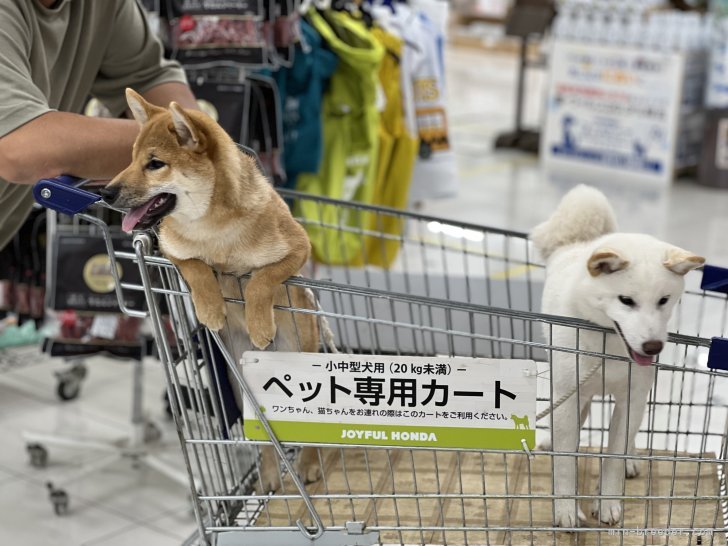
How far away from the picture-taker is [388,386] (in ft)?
6.86

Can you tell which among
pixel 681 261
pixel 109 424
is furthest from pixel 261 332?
pixel 109 424

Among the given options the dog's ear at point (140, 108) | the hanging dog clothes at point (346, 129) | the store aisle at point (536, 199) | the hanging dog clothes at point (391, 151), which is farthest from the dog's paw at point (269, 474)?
the store aisle at point (536, 199)

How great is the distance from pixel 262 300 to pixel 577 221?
0.90 metres

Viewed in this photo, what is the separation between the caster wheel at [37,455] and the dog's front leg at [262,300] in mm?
2066

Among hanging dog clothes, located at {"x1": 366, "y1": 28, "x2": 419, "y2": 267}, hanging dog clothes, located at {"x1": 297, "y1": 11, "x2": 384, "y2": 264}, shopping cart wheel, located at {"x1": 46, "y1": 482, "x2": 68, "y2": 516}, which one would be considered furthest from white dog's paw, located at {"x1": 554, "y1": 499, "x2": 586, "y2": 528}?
hanging dog clothes, located at {"x1": 366, "y1": 28, "x2": 419, "y2": 267}

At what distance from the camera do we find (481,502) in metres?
2.42

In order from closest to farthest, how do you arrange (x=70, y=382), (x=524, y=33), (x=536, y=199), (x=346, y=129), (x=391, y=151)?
(x=70, y=382)
(x=346, y=129)
(x=391, y=151)
(x=536, y=199)
(x=524, y=33)

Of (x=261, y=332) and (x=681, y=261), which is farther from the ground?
(x=681, y=261)

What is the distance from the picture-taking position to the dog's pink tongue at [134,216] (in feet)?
6.40

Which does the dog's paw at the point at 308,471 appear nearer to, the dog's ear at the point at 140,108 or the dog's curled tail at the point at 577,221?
the dog's curled tail at the point at 577,221

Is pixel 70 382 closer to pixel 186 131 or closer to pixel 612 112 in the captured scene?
pixel 186 131

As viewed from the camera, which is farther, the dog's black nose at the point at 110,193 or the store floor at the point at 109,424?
the store floor at the point at 109,424

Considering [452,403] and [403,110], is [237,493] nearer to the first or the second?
[452,403]

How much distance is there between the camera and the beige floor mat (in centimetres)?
227
